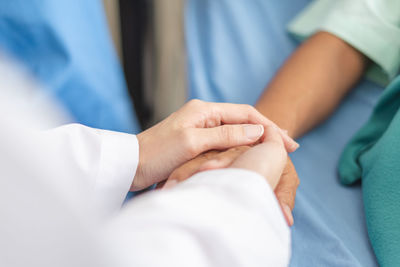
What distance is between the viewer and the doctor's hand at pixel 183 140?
0.60 metres

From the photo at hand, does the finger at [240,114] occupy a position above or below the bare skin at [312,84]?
above

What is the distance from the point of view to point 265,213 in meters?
0.43

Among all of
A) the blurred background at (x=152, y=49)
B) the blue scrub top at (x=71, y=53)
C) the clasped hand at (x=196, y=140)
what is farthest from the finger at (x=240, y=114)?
the blurred background at (x=152, y=49)

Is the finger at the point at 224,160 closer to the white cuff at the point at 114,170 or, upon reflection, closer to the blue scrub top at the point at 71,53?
the white cuff at the point at 114,170

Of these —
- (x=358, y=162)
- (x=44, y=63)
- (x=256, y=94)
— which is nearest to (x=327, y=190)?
(x=358, y=162)

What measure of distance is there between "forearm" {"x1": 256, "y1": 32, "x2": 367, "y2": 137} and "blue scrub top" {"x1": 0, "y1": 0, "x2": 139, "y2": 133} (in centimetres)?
32

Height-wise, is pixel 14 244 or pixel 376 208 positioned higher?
pixel 14 244

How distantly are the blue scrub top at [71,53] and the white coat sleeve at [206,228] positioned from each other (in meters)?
→ 0.42

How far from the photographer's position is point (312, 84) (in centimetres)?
82

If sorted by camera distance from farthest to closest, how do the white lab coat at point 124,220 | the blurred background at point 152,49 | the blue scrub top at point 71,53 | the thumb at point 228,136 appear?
the blurred background at point 152,49 → the blue scrub top at point 71,53 → the thumb at point 228,136 → the white lab coat at point 124,220

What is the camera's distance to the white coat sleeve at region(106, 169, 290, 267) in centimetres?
38

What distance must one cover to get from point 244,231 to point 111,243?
0.13 m

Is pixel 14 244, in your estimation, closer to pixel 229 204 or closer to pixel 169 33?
pixel 229 204

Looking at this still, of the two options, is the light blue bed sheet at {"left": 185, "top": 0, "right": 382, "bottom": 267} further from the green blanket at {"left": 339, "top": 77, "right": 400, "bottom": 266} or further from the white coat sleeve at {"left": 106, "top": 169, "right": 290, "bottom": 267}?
the white coat sleeve at {"left": 106, "top": 169, "right": 290, "bottom": 267}
